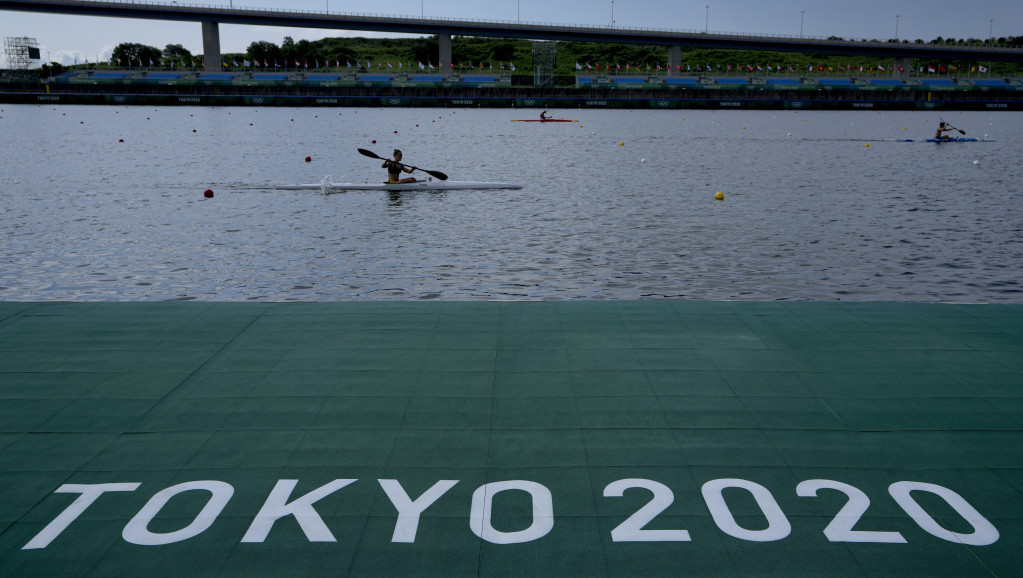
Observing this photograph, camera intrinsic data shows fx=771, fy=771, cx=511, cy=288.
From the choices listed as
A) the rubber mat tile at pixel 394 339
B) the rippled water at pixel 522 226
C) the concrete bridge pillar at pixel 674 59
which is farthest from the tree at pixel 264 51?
the rubber mat tile at pixel 394 339

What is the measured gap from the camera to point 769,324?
357 inches

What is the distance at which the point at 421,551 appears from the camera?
4.53 metres

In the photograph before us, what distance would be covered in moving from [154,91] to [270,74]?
2472cm

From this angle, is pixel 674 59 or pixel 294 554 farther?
pixel 674 59

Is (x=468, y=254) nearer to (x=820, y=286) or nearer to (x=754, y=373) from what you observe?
(x=820, y=286)

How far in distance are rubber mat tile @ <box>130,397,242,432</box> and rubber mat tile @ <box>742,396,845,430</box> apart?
14.5 feet

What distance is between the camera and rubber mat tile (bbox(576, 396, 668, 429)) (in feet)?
20.5

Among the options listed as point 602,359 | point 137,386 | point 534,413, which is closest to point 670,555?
point 534,413

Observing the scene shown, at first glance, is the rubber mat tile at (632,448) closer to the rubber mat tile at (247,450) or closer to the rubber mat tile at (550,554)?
the rubber mat tile at (550,554)

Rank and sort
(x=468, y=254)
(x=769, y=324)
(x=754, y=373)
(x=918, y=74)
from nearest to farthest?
(x=754, y=373) < (x=769, y=324) < (x=468, y=254) < (x=918, y=74)

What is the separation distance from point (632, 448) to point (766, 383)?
199 centimetres

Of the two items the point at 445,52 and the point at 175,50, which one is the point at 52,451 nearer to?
the point at 445,52

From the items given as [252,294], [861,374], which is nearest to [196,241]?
[252,294]

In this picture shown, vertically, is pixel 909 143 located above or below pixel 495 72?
below
